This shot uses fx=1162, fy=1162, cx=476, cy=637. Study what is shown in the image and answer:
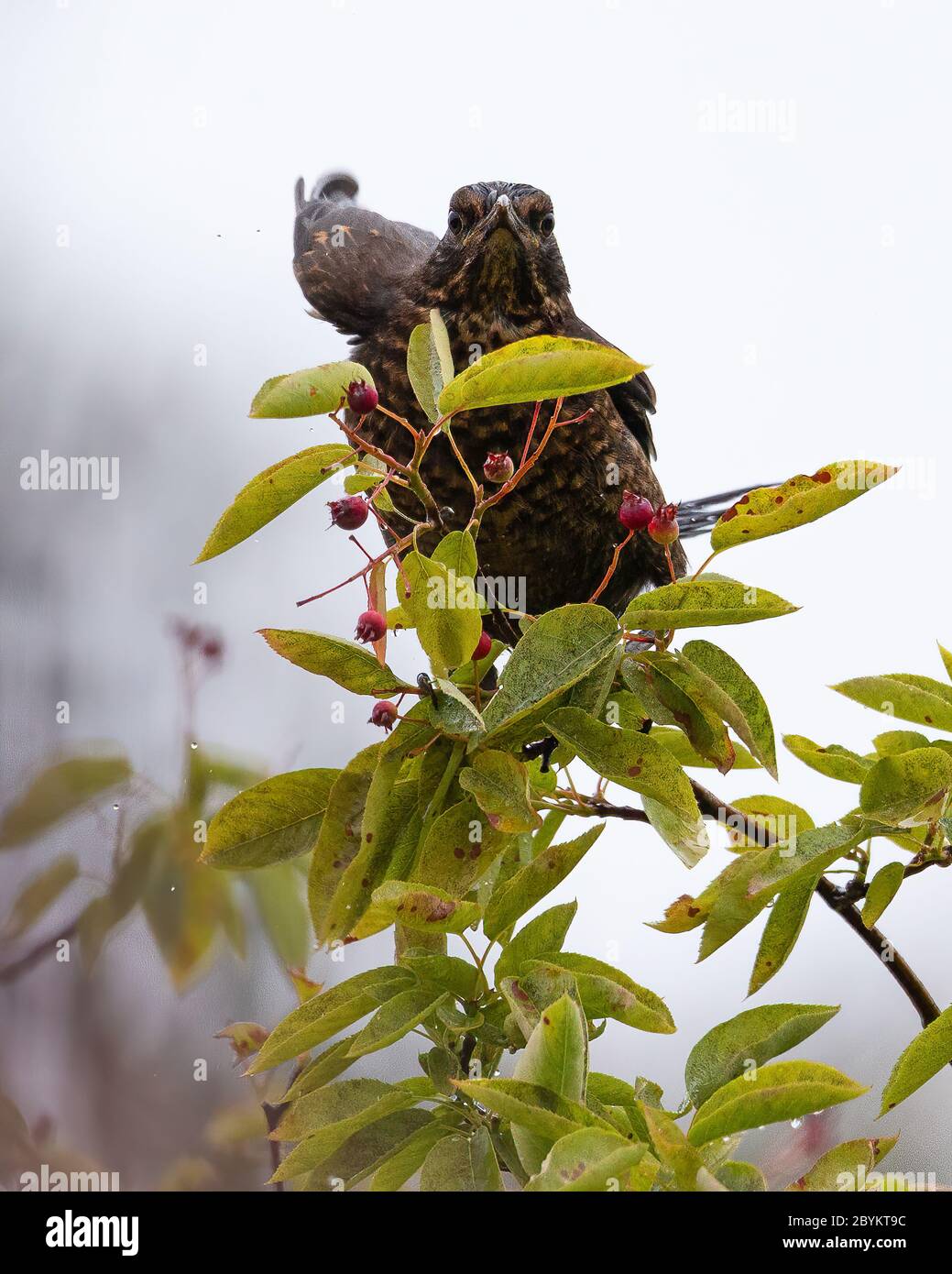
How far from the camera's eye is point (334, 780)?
54cm

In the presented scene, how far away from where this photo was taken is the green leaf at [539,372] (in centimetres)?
46

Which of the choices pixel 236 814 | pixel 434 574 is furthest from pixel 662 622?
pixel 236 814

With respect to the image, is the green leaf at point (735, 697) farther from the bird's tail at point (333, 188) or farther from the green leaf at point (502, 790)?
the bird's tail at point (333, 188)

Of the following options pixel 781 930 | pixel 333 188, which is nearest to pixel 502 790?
pixel 781 930

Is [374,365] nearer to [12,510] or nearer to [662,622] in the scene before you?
[12,510]

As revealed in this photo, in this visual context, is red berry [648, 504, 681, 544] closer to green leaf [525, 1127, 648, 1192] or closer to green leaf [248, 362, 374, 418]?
green leaf [248, 362, 374, 418]

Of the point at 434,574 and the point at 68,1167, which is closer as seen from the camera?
the point at 434,574

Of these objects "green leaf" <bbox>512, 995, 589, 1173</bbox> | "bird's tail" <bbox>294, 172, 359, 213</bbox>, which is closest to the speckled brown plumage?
"bird's tail" <bbox>294, 172, 359, 213</bbox>

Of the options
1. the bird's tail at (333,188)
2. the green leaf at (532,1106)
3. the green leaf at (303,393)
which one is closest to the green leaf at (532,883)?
the green leaf at (532,1106)

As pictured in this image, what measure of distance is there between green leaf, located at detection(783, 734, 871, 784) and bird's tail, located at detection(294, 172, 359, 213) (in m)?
1.01

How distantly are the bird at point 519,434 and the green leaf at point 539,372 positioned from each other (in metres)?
0.50

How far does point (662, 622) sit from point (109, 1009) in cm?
89

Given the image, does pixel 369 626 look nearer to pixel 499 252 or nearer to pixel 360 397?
pixel 360 397
